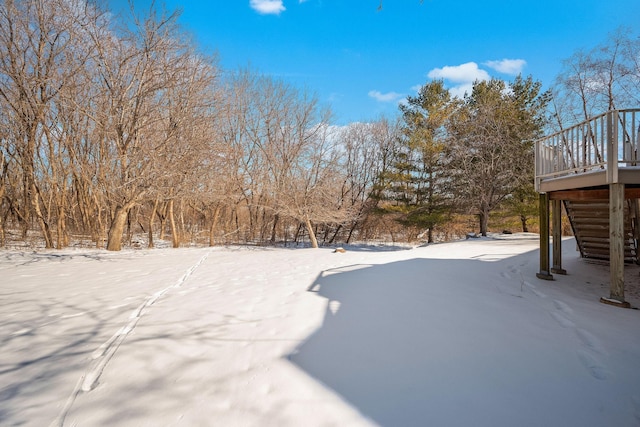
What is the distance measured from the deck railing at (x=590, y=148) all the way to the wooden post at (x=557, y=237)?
0.58 meters

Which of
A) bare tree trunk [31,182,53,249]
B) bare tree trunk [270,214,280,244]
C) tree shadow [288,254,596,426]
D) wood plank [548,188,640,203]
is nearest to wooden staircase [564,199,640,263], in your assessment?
wood plank [548,188,640,203]

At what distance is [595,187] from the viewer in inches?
203

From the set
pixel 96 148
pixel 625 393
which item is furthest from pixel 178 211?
pixel 625 393

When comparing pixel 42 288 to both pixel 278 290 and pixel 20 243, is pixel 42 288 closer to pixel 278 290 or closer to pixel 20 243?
pixel 278 290

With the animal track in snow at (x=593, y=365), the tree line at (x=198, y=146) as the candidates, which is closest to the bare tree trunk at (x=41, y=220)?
the tree line at (x=198, y=146)

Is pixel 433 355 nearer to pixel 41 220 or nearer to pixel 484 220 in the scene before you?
pixel 41 220

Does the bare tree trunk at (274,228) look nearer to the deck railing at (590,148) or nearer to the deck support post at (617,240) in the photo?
the deck railing at (590,148)

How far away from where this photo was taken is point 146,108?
9.91 meters

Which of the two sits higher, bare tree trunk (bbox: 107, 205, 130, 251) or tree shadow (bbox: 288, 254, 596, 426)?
bare tree trunk (bbox: 107, 205, 130, 251)

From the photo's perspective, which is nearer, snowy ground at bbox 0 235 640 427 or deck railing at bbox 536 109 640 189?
snowy ground at bbox 0 235 640 427

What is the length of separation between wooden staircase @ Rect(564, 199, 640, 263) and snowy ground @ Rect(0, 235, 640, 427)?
2.06m

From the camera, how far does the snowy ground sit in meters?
1.88

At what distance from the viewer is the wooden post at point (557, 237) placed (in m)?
5.95

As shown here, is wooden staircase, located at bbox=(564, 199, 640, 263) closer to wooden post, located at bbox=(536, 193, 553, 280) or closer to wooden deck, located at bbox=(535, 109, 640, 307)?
wooden deck, located at bbox=(535, 109, 640, 307)
